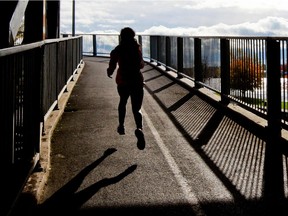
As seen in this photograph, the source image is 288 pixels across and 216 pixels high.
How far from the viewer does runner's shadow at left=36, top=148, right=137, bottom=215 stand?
4363 mm

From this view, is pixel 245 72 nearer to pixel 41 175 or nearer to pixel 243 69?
pixel 243 69

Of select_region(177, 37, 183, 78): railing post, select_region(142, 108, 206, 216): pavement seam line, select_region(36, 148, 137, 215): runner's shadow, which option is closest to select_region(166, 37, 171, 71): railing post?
select_region(177, 37, 183, 78): railing post

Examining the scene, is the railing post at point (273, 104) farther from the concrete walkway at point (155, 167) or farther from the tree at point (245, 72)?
the tree at point (245, 72)

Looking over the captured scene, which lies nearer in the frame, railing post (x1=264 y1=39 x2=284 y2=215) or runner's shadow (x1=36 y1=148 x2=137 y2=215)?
runner's shadow (x1=36 y1=148 x2=137 y2=215)

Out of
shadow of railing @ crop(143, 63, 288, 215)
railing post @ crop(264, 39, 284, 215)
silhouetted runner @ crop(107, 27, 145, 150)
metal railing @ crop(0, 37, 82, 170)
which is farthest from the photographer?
silhouetted runner @ crop(107, 27, 145, 150)

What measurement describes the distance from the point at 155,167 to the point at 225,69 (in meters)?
4.96

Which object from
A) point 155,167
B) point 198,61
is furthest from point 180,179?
point 198,61

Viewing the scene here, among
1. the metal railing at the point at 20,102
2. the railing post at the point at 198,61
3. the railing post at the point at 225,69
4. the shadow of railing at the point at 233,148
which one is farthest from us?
the railing post at the point at 198,61

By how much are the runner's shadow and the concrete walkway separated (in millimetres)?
11

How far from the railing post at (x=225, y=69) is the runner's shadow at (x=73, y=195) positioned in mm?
4984

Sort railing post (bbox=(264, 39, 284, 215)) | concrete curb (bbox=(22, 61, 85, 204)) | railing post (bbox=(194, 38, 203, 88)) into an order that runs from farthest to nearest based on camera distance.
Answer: railing post (bbox=(194, 38, 203, 88)), railing post (bbox=(264, 39, 284, 215)), concrete curb (bbox=(22, 61, 85, 204))

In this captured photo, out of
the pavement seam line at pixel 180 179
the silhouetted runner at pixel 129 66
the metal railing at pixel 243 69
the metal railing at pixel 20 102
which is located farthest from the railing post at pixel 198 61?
the metal railing at pixel 20 102

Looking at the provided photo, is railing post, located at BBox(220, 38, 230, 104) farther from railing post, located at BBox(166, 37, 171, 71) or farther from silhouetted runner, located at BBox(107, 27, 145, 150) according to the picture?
railing post, located at BBox(166, 37, 171, 71)

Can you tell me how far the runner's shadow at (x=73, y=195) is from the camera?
14.3 feet
